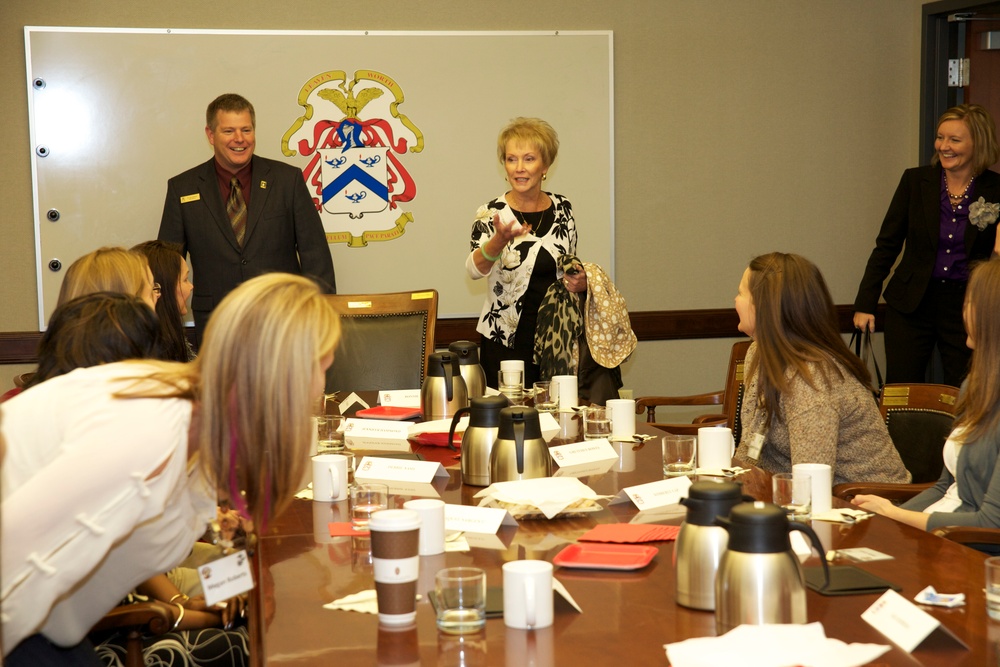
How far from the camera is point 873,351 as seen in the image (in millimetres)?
6129

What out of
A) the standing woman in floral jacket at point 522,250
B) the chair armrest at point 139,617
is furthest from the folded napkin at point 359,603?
the standing woman in floral jacket at point 522,250

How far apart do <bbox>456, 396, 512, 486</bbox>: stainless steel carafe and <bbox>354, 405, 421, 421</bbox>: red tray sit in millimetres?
915

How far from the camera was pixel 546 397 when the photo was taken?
336 cm

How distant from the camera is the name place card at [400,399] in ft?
11.8

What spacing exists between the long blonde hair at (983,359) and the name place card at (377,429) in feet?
4.87

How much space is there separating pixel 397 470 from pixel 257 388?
0.97 meters

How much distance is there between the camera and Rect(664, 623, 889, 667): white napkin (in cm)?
129

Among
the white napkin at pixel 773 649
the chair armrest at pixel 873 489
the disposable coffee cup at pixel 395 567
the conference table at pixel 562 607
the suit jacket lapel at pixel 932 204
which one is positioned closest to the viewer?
the white napkin at pixel 773 649

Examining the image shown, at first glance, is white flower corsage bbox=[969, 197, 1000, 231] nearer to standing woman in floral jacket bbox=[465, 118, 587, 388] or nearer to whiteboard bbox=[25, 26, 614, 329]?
whiteboard bbox=[25, 26, 614, 329]

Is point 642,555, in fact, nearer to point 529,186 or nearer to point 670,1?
point 529,186

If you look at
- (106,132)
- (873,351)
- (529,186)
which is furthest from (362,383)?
(873,351)

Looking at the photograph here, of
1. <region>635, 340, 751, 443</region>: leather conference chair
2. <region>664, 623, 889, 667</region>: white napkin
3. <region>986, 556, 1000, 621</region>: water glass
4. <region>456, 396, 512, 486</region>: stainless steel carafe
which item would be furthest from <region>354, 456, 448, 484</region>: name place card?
<region>635, 340, 751, 443</region>: leather conference chair

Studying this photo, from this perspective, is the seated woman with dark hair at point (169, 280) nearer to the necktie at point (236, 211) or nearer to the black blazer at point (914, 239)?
the necktie at point (236, 211)

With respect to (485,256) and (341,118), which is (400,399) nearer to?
(485,256)
